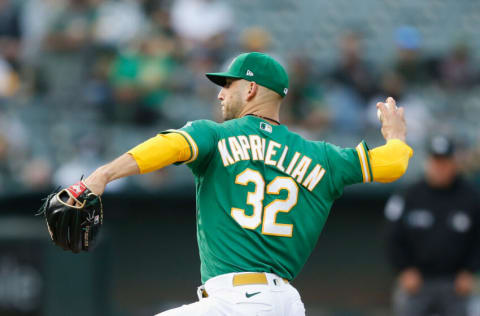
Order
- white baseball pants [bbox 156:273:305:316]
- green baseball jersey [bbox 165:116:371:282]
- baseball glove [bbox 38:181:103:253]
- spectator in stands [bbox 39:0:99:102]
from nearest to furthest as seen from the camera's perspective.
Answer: baseball glove [bbox 38:181:103:253]
white baseball pants [bbox 156:273:305:316]
green baseball jersey [bbox 165:116:371:282]
spectator in stands [bbox 39:0:99:102]

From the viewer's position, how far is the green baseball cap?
451 cm

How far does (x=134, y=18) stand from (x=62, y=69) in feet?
4.65

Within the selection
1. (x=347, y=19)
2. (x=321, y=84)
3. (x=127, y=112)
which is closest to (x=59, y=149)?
(x=127, y=112)

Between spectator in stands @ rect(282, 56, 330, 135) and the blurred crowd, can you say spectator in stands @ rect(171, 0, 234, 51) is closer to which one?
the blurred crowd

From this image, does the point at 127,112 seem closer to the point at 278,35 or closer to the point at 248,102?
the point at 278,35

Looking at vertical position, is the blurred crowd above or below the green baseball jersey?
above

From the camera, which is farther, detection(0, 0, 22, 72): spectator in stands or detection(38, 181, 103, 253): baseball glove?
detection(0, 0, 22, 72): spectator in stands

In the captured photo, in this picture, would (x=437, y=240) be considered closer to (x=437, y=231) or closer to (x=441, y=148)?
(x=437, y=231)

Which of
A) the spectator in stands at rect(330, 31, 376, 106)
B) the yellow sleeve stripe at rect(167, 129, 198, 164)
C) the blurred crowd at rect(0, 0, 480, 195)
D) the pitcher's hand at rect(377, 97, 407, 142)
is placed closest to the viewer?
the yellow sleeve stripe at rect(167, 129, 198, 164)

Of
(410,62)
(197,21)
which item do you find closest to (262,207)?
(410,62)

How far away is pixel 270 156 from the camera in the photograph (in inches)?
169

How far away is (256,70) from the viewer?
4527mm

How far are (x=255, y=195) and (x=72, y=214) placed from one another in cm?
93

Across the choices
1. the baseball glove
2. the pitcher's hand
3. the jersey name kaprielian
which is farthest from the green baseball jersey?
the baseball glove
